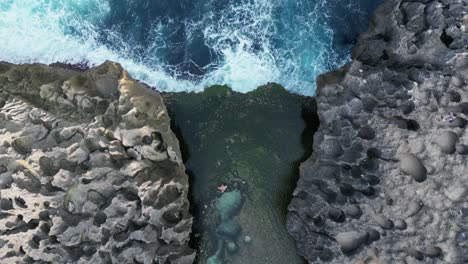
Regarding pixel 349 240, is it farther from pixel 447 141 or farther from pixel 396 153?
pixel 447 141

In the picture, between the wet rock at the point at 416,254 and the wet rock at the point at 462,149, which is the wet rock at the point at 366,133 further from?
the wet rock at the point at 416,254

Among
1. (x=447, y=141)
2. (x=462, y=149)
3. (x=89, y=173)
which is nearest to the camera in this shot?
(x=462, y=149)

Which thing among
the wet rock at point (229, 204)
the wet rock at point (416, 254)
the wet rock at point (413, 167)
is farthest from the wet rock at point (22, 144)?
the wet rock at point (416, 254)

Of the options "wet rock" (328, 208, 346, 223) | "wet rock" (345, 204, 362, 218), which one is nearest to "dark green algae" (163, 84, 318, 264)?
"wet rock" (328, 208, 346, 223)

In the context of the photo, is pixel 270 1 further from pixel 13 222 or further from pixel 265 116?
pixel 13 222

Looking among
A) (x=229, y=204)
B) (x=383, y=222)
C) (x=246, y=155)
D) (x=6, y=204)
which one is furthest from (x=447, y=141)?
(x=6, y=204)

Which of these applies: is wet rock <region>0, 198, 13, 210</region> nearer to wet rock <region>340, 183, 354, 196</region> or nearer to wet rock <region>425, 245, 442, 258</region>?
wet rock <region>340, 183, 354, 196</region>

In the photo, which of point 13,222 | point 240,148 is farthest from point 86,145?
point 240,148
